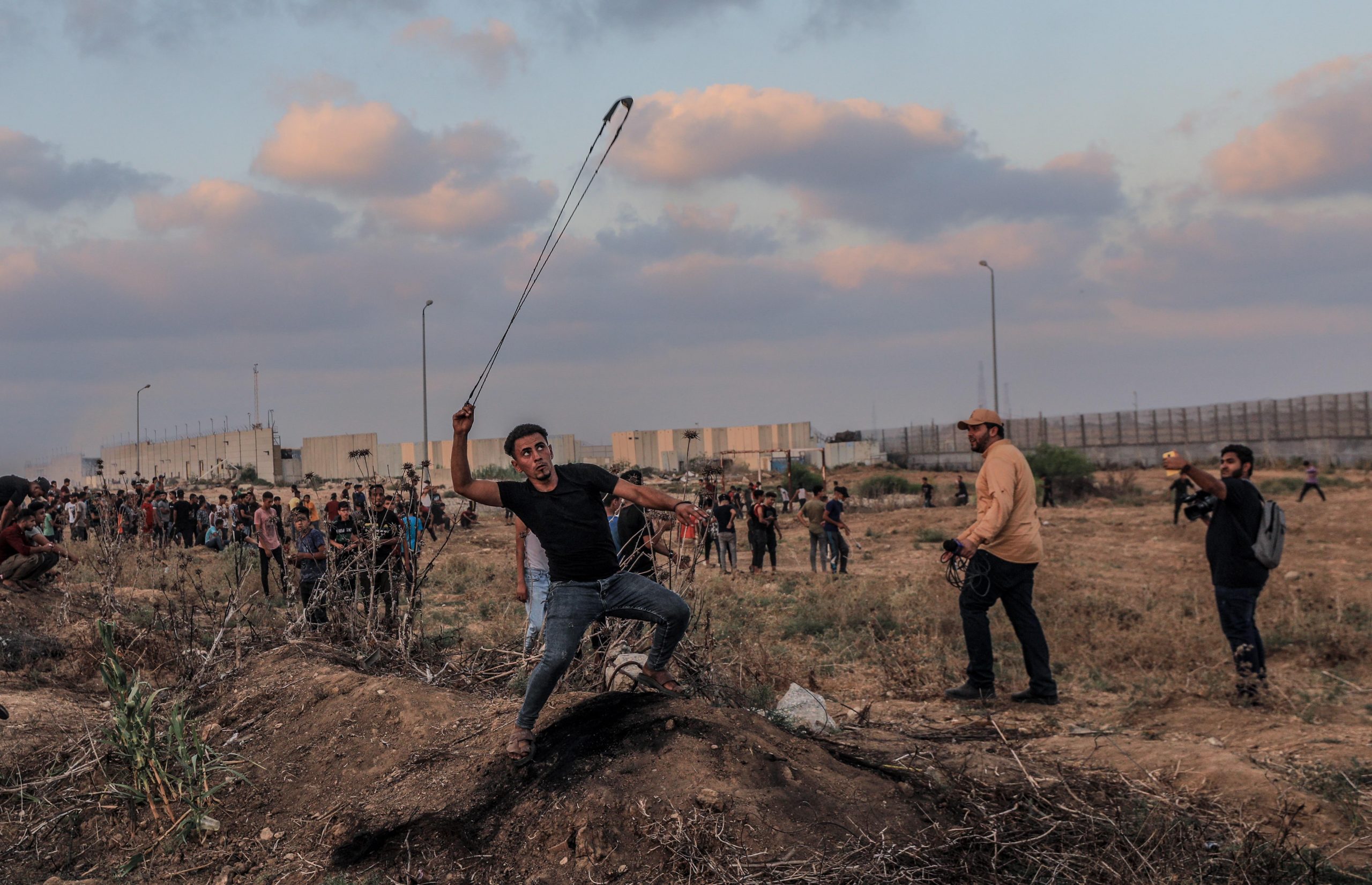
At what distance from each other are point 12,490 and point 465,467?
5091 millimetres

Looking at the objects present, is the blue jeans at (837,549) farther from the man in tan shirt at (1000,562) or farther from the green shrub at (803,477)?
the green shrub at (803,477)

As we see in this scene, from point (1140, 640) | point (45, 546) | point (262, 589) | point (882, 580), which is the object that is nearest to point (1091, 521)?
point (882, 580)

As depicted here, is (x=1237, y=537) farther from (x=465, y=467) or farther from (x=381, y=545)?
(x=381, y=545)

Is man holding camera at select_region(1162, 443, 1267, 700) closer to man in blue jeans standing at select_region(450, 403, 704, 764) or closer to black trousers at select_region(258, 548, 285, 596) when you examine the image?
man in blue jeans standing at select_region(450, 403, 704, 764)

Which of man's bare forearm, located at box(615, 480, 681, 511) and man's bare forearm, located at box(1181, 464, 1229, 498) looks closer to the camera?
man's bare forearm, located at box(615, 480, 681, 511)

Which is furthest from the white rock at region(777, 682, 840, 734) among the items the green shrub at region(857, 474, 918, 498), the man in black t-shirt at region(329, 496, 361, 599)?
the green shrub at region(857, 474, 918, 498)

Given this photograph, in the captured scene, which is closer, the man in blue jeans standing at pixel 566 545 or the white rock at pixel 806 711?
the man in blue jeans standing at pixel 566 545

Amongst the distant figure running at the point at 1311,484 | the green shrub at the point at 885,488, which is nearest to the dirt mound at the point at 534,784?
the distant figure running at the point at 1311,484

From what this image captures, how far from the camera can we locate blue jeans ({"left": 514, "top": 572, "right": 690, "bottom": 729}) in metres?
4.48

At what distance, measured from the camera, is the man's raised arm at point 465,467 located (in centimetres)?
445

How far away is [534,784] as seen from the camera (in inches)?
175

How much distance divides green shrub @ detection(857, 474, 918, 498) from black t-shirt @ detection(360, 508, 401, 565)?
109 feet

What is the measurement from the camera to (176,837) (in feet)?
15.3

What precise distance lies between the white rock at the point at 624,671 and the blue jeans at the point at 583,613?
1.32 m
